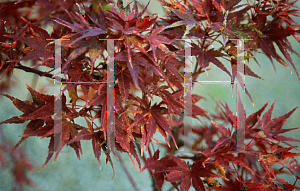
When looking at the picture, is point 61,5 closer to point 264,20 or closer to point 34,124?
point 34,124

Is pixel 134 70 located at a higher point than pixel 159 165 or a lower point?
higher

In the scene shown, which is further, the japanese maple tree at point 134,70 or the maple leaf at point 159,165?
the maple leaf at point 159,165

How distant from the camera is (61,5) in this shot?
0.62m

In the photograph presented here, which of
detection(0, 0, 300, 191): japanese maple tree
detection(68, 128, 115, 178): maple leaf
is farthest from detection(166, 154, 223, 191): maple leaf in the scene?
detection(68, 128, 115, 178): maple leaf

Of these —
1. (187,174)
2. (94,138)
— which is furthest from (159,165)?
(94,138)

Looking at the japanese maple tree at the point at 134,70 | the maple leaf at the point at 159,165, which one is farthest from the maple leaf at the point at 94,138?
the maple leaf at the point at 159,165

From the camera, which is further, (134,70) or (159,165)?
(159,165)

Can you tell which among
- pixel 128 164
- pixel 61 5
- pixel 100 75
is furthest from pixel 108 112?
pixel 128 164

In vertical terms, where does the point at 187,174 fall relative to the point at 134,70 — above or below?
below

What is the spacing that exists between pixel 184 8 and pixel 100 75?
23 cm

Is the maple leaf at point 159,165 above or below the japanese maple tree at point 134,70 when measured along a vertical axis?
below

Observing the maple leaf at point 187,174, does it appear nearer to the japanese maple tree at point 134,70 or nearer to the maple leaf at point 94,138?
the japanese maple tree at point 134,70

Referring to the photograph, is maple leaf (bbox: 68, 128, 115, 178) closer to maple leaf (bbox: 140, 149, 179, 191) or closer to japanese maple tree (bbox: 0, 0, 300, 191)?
japanese maple tree (bbox: 0, 0, 300, 191)

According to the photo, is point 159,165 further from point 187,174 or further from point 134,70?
point 134,70
